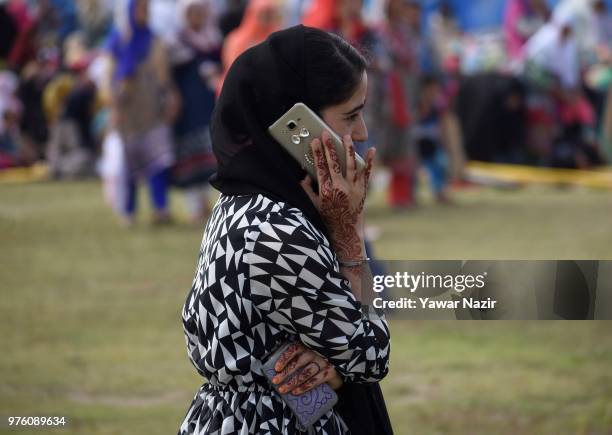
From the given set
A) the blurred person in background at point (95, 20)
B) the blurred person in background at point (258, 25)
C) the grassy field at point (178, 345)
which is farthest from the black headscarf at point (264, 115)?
the blurred person in background at point (95, 20)

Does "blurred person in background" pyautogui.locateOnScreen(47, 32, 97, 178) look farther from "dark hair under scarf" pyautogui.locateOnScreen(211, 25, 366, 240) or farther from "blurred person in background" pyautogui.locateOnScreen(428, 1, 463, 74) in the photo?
"dark hair under scarf" pyautogui.locateOnScreen(211, 25, 366, 240)

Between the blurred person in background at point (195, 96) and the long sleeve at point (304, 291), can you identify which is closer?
the long sleeve at point (304, 291)

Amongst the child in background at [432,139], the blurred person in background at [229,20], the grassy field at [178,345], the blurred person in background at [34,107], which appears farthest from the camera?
the blurred person in background at [34,107]

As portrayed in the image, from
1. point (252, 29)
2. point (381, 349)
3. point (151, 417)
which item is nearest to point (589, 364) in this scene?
point (151, 417)

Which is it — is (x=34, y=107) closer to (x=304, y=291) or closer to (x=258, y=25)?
(x=258, y=25)

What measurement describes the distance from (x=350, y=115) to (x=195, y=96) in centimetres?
806

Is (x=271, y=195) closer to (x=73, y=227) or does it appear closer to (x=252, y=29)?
(x=252, y=29)

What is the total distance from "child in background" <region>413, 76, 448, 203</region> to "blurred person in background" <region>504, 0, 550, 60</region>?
3.89 meters

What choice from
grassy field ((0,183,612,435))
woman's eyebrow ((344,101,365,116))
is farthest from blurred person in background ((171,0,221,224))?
woman's eyebrow ((344,101,365,116))

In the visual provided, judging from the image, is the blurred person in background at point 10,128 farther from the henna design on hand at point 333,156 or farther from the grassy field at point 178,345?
the henna design on hand at point 333,156

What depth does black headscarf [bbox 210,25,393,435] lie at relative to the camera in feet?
7.23

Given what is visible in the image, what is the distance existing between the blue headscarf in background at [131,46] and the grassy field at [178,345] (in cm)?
130

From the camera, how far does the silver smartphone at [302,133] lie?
7.16ft

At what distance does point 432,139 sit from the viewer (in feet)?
37.1
